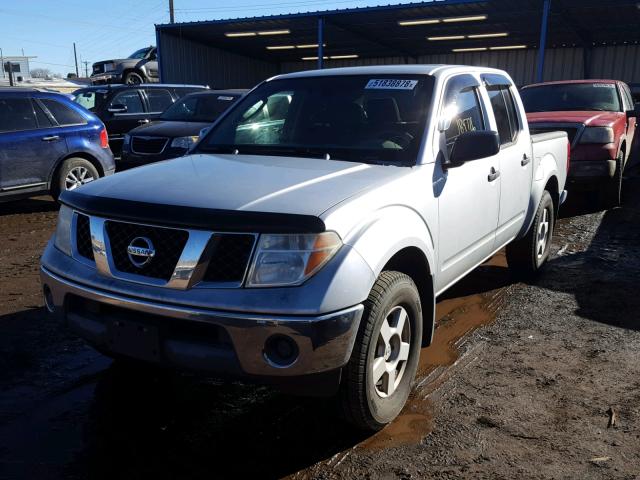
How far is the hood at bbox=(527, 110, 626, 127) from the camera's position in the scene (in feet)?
27.8

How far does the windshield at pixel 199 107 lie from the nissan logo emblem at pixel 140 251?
26.3 ft

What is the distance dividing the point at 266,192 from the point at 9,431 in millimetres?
1744

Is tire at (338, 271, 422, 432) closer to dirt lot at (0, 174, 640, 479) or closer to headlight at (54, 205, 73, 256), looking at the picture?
dirt lot at (0, 174, 640, 479)

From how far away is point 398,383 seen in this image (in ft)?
10.2

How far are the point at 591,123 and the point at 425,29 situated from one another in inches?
601

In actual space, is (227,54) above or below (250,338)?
above

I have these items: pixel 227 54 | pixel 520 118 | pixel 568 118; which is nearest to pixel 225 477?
pixel 520 118

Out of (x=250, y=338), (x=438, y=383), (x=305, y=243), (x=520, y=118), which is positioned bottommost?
(x=438, y=383)

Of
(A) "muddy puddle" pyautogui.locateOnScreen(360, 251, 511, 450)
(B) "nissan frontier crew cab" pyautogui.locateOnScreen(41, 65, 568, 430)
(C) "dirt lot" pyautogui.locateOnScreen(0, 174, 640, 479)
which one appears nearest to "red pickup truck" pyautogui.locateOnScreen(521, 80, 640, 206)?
(A) "muddy puddle" pyautogui.locateOnScreen(360, 251, 511, 450)

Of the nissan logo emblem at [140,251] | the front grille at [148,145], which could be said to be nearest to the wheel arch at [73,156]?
the front grille at [148,145]

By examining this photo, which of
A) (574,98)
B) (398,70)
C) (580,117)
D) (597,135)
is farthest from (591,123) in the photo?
(398,70)

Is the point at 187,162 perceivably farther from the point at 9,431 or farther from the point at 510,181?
the point at 510,181

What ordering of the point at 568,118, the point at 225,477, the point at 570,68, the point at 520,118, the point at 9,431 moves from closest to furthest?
the point at 225,477 → the point at 9,431 → the point at 520,118 → the point at 568,118 → the point at 570,68

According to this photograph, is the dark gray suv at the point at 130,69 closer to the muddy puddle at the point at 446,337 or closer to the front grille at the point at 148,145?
the front grille at the point at 148,145
